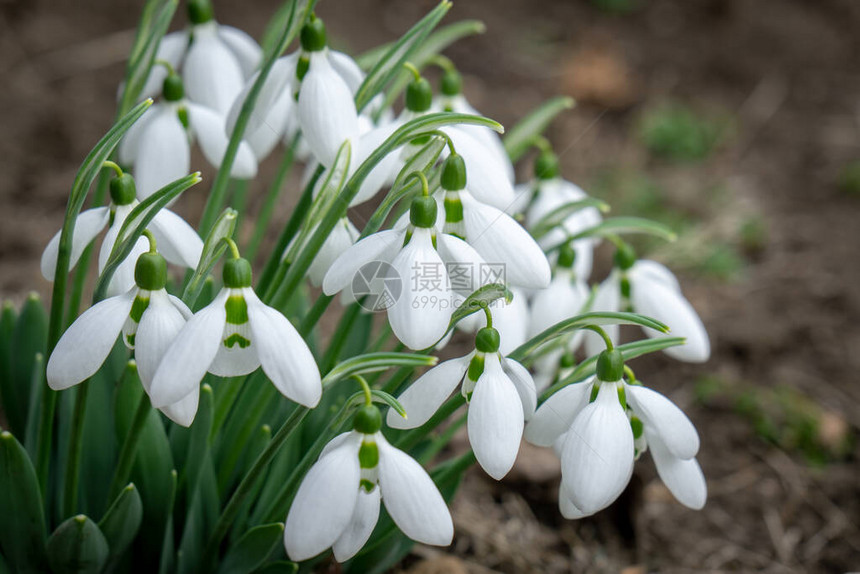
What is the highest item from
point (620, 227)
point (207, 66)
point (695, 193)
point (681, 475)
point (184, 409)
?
point (207, 66)

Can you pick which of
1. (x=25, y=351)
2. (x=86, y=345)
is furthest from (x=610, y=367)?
(x=25, y=351)

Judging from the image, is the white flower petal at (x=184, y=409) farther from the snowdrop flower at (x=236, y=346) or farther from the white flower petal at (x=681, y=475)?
the white flower petal at (x=681, y=475)

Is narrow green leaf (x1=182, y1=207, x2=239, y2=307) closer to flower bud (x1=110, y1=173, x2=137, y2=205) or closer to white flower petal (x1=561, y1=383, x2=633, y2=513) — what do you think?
flower bud (x1=110, y1=173, x2=137, y2=205)

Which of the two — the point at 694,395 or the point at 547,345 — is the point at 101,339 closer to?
the point at 547,345

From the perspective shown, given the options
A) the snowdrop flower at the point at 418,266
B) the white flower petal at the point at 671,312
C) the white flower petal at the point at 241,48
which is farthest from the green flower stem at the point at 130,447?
the white flower petal at the point at 671,312

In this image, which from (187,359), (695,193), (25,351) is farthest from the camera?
(695,193)

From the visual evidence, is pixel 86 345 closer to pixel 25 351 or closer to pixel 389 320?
pixel 389 320

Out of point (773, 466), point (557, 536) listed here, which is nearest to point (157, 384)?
point (557, 536)
